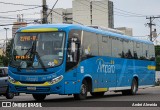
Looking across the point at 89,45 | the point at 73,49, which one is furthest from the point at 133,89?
the point at 73,49

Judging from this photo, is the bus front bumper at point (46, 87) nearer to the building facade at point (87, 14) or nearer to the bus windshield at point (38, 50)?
the bus windshield at point (38, 50)

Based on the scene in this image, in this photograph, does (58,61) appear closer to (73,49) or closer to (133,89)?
(73,49)

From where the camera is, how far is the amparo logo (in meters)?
22.7

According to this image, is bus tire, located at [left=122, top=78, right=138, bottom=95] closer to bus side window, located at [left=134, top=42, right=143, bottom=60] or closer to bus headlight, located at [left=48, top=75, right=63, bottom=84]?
bus side window, located at [left=134, top=42, right=143, bottom=60]

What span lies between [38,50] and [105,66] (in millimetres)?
5131

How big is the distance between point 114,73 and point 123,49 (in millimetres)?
2081

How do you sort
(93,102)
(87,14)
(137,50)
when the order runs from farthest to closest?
1. (87,14)
2. (137,50)
3. (93,102)

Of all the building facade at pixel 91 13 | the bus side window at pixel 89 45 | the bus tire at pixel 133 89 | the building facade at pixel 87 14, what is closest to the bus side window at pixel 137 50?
the bus tire at pixel 133 89

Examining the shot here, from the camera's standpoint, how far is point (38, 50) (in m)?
19.4

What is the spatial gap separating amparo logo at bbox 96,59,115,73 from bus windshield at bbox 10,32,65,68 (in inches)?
143

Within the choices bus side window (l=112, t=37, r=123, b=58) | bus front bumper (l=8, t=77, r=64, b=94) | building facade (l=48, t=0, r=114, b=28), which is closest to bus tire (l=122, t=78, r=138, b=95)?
bus side window (l=112, t=37, r=123, b=58)

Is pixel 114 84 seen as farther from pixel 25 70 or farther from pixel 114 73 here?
pixel 25 70

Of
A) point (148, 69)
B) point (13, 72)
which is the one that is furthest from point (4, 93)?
point (148, 69)

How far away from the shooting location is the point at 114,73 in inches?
976
